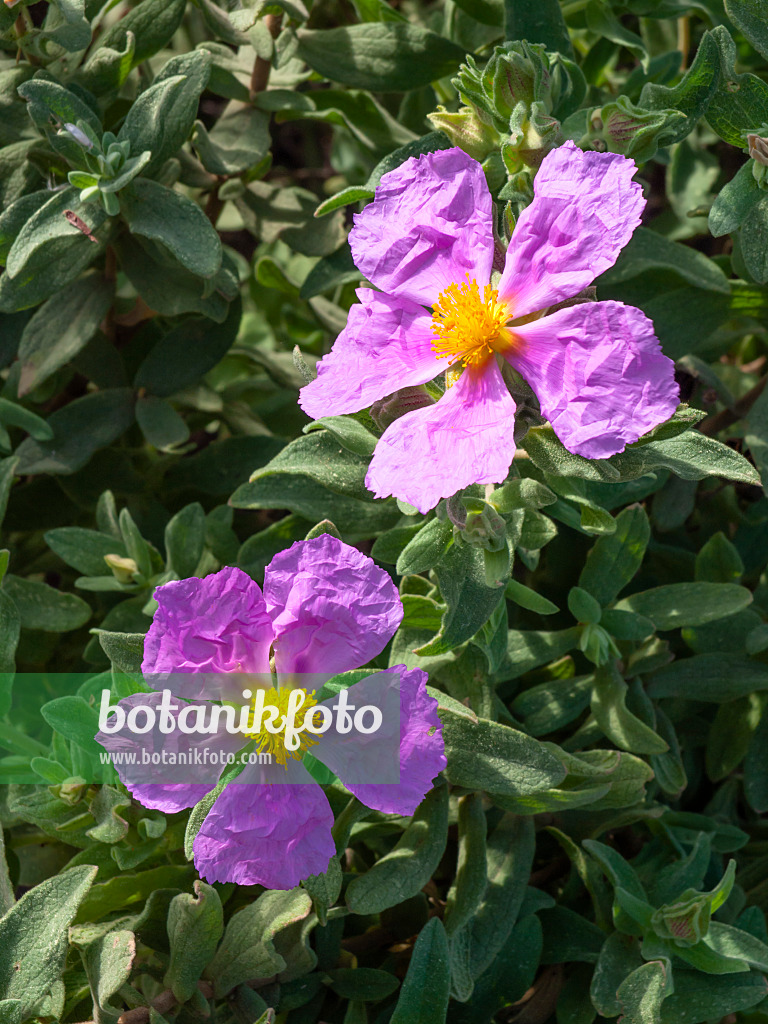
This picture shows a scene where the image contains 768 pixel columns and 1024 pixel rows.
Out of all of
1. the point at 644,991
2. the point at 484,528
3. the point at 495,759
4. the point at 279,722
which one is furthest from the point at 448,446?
the point at 644,991

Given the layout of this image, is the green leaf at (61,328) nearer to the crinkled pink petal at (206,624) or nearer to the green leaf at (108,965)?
the crinkled pink petal at (206,624)

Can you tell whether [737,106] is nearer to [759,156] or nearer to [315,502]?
[759,156]

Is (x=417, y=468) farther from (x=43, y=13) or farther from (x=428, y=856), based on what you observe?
(x=43, y=13)

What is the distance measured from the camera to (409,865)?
175 cm

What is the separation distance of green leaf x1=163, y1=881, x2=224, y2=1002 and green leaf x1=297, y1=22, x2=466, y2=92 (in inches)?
66.2

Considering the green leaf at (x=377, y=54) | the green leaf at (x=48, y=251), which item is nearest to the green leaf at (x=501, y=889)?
the green leaf at (x=48, y=251)

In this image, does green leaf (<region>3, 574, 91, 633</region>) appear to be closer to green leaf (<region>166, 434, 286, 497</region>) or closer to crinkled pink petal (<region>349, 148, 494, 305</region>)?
green leaf (<region>166, 434, 286, 497</region>)

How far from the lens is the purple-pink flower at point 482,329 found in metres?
1.38

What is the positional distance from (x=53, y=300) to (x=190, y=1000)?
1445mm

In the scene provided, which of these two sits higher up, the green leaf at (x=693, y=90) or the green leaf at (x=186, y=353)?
the green leaf at (x=693, y=90)

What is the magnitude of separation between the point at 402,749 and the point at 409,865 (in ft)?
1.20

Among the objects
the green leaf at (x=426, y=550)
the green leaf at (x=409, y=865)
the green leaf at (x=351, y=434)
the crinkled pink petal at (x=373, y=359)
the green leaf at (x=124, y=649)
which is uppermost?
the crinkled pink petal at (x=373, y=359)

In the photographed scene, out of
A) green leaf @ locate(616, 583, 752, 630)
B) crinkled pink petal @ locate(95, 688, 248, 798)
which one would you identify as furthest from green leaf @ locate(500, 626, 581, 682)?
crinkled pink petal @ locate(95, 688, 248, 798)

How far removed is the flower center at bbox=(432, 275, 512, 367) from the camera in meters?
1.53
